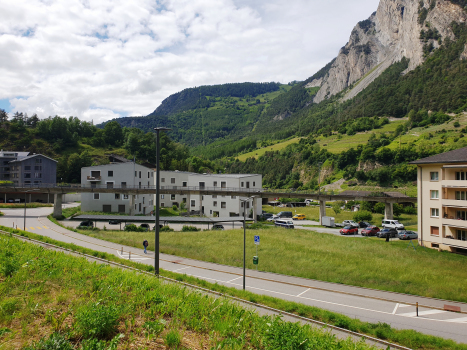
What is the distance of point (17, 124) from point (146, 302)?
141293 mm

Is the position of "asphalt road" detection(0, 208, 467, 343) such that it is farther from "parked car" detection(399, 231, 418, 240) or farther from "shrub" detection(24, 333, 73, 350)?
"parked car" detection(399, 231, 418, 240)

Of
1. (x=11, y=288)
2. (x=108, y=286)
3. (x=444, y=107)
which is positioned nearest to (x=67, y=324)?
(x=108, y=286)

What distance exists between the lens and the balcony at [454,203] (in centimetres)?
3388

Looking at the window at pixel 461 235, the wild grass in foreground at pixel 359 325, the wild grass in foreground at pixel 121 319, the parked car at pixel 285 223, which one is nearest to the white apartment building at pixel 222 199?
the parked car at pixel 285 223

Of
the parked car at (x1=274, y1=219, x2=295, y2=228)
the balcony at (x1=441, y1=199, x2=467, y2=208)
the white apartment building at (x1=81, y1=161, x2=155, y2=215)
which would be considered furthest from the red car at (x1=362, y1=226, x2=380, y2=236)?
the white apartment building at (x1=81, y1=161, x2=155, y2=215)

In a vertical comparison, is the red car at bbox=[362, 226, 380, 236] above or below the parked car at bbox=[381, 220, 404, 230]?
below

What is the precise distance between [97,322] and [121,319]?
1096 mm

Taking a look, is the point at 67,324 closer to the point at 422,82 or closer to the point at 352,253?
the point at 352,253

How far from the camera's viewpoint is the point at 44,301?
8.13m

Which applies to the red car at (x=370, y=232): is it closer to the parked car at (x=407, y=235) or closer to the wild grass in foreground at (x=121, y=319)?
the parked car at (x=407, y=235)

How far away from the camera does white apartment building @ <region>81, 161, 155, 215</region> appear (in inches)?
2451

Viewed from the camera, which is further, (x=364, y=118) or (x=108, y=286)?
(x=364, y=118)

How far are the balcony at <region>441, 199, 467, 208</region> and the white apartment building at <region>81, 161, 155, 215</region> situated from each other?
172ft

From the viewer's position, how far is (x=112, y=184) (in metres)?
64.8
